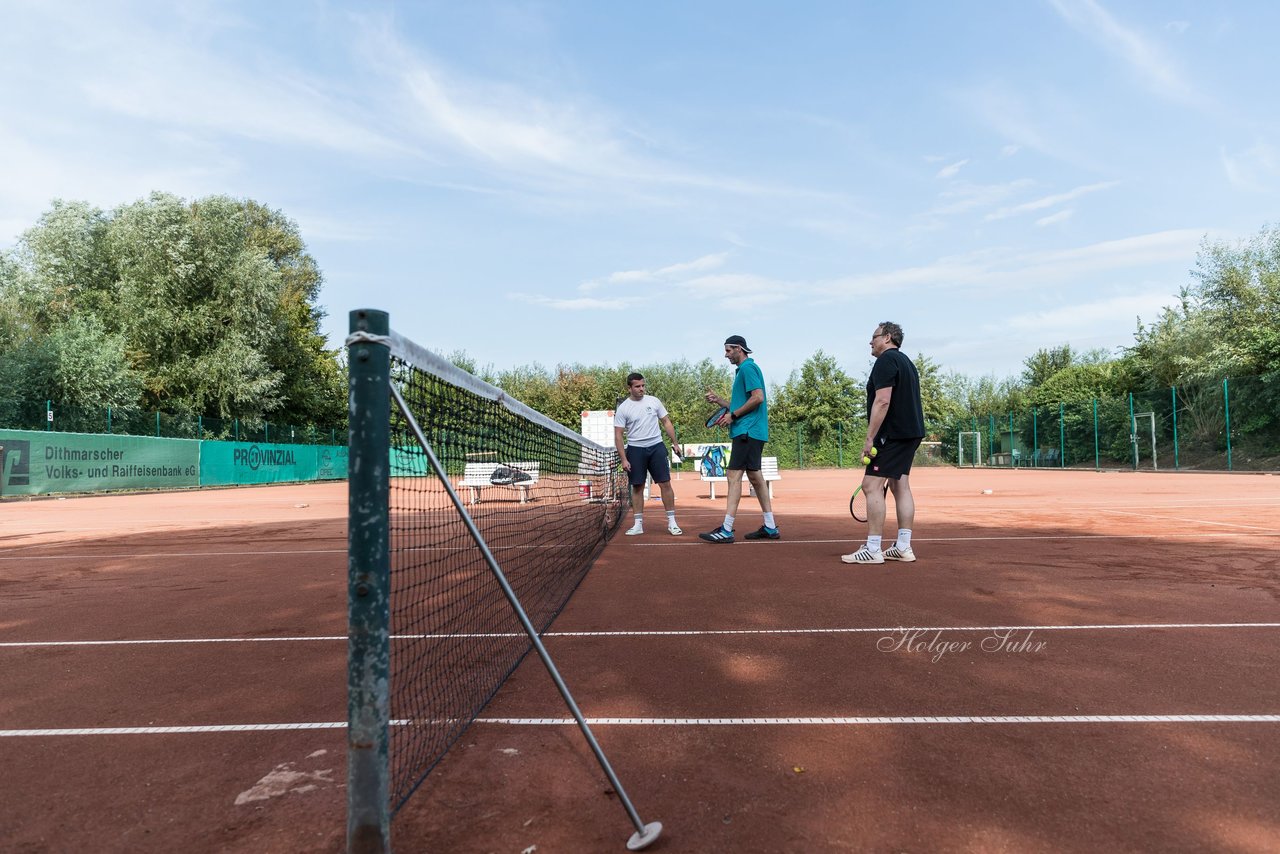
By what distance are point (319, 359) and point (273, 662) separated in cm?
4340

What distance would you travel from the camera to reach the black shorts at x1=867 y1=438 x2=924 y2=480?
6.10 m

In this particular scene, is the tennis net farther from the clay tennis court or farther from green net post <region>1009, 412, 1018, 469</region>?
green net post <region>1009, 412, 1018, 469</region>

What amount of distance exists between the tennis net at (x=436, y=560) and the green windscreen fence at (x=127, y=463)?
1723 centimetres

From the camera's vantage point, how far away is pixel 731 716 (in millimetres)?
2859

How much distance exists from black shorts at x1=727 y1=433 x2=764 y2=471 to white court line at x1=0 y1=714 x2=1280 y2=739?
15.0 feet

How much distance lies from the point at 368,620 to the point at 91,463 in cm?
2411

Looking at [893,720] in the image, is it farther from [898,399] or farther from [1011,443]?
[1011,443]

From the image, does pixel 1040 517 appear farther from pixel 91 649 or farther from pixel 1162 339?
pixel 1162 339

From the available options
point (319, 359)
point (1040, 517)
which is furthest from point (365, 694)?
point (319, 359)

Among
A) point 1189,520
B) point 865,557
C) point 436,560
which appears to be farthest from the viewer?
point 1189,520

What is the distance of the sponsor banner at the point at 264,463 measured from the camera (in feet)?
87.4

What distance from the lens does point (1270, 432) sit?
2608 centimetres

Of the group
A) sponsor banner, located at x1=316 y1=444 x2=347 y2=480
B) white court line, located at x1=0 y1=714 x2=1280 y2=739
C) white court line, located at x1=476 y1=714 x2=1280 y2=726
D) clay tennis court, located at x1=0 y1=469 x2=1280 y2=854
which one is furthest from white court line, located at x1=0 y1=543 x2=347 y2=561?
sponsor banner, located at x1=316 y1=444 x2=347 y2=480

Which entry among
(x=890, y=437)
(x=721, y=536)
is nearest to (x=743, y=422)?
(x=721, y=536)
